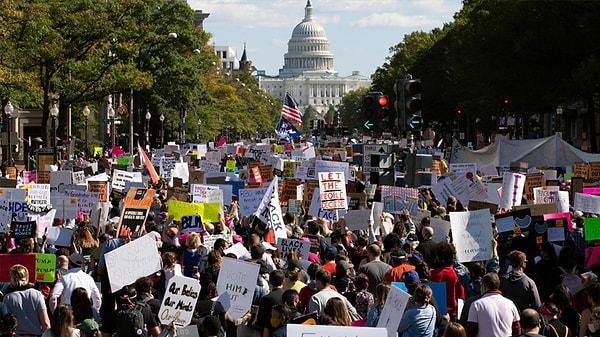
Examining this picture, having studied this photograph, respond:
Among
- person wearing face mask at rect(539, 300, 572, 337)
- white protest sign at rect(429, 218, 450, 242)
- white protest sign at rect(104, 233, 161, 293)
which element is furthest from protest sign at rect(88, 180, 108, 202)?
person wearing face mask at rect(539, 300, 572, 337)

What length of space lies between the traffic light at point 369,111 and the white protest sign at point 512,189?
2874mm

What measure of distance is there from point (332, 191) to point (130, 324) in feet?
33.5

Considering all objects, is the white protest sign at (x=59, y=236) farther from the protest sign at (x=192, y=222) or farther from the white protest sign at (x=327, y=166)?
the white protest sign at (x=327, y=166)

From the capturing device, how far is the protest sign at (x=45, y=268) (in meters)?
14.3

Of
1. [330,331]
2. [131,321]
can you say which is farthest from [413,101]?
[330,331]

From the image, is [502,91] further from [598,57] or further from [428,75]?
[428,75]

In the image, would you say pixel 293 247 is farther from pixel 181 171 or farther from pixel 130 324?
pixel 181 171

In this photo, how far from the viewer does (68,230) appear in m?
17.8

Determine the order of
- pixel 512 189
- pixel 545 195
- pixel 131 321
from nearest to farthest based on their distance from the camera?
1. pixel 131 321
2. pixel 545 195
3. pixel 512 189

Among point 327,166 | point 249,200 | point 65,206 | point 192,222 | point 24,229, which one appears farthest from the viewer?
point 327,166

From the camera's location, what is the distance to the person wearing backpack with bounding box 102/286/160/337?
40.1 feet

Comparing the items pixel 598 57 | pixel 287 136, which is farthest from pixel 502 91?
pixel 287 136

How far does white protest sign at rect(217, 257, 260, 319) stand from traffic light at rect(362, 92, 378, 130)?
12.8 m

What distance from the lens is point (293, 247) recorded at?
1617 centimetres
